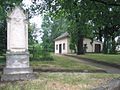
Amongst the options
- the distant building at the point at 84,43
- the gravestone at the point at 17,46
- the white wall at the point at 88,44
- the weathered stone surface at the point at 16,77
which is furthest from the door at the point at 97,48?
the weathered stone surface at the point at 16,77

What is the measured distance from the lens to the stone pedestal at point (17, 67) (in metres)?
5.56

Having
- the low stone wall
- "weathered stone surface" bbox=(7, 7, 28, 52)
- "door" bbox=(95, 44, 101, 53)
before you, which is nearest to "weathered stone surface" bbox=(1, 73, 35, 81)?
"weathered stone surface" bbox=(7, 7, 28, 52)

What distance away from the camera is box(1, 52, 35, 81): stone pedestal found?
219 inches

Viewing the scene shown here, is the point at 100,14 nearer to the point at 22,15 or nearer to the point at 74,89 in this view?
the point at 22,15

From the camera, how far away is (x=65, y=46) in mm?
27891

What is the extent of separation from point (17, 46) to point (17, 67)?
1.04 meters

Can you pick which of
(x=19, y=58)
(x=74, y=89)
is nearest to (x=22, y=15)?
(x=19, y=58)

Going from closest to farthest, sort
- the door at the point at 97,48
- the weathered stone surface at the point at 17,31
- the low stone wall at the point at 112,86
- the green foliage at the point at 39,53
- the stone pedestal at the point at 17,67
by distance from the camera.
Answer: the low stone wall at the point at 112,86 → the stone pedestal at the point at 17,67 → the weathered stone surface at the point at 17,31 → the green foliage at the point at 39,53 → the door at the point at 97,48

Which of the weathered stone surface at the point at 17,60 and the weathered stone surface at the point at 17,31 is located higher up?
the weathered stone surface at the point at 17,31

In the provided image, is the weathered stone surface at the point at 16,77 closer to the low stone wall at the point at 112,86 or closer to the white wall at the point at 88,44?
the low stone wall at the point at 112,86

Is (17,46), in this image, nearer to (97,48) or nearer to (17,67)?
(17,67)

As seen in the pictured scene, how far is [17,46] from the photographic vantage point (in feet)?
20.2

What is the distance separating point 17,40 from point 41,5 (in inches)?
244

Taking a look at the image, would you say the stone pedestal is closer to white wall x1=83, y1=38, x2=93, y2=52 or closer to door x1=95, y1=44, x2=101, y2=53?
white wall x1=83, y1=38, x2=93, y2=52
